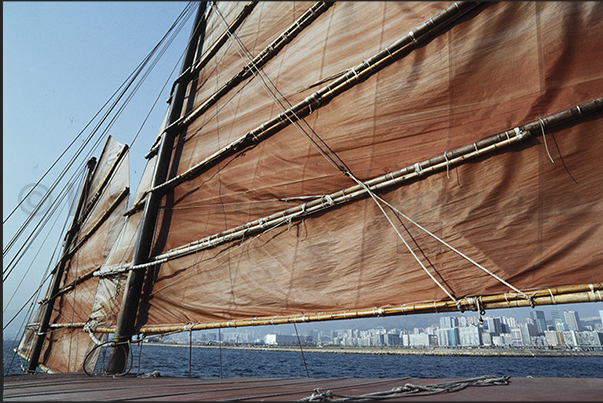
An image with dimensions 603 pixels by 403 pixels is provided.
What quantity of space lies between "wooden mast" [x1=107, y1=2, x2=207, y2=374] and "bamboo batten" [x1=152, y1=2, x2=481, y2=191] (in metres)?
0.69

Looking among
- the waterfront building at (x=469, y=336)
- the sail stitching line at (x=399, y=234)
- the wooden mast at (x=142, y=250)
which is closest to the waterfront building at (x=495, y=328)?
the waterfront building at (x=469, y=336)

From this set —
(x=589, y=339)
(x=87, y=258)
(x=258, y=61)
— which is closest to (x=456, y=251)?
(x=258, y=61)

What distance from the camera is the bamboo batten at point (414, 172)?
2.56m

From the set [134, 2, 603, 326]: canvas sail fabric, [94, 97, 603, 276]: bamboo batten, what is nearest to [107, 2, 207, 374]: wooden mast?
[134, 2, 603, 326]: canvas sail fabric

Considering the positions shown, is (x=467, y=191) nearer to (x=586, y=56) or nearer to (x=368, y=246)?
(x=368, y=246)

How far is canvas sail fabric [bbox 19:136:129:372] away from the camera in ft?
29.0

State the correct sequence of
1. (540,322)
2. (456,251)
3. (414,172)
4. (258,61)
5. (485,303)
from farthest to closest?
(540,322) → (258,61) → (414,172) → (456,251) → (485,303)

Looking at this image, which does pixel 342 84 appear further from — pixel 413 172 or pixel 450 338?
pixel 450 338

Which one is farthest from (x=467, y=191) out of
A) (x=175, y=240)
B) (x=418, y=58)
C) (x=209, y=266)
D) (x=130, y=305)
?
(x=130, y=305)

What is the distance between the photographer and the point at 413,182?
329 centimetres

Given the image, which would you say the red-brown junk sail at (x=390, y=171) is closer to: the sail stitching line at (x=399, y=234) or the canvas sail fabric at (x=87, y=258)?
the sail stitching line at (x=399, y=234)

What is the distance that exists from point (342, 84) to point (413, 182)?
1.56 meters

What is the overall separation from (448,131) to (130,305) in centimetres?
515

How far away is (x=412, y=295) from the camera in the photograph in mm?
3066
